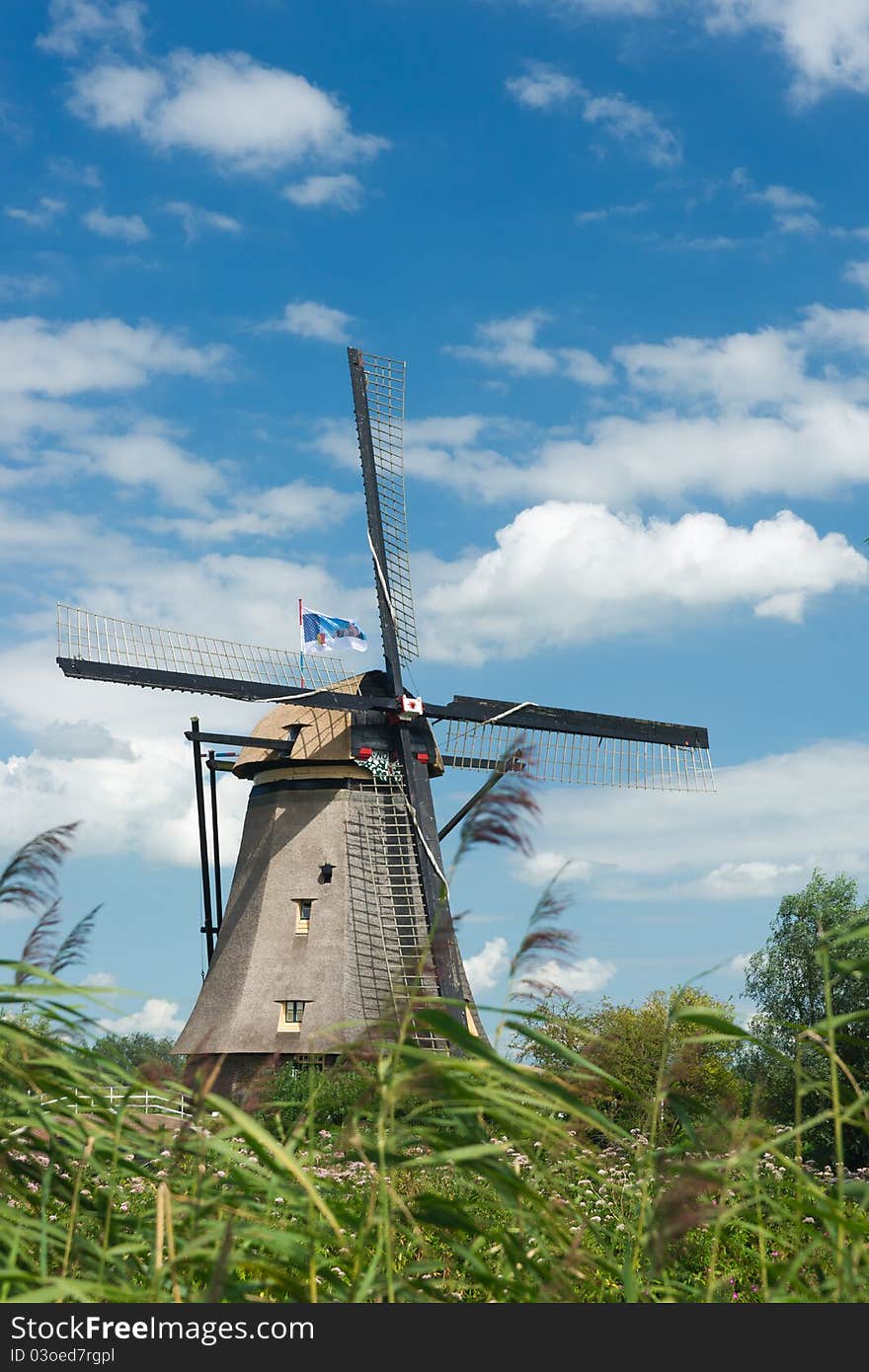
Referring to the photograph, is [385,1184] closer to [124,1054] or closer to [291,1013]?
[124,1054]

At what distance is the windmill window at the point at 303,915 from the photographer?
22625 mm

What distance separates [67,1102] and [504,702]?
20.2m

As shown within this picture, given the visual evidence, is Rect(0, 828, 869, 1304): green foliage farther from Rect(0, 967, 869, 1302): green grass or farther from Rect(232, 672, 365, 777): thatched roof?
Rect(232, 672, 365, 777): thatched roof

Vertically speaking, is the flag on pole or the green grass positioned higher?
the flag on pole

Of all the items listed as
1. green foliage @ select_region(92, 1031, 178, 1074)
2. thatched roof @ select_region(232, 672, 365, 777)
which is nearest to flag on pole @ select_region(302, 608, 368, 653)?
thatched roof @ select_region(232, 672, 365, 777)

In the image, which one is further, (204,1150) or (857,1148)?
(857,1148)

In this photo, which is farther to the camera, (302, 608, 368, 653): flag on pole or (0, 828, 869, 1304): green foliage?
(302, 608, 368, 653): flag on pole

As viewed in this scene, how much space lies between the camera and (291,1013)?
22.3 m

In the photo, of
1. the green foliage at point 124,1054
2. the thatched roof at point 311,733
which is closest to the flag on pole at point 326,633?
the thatched roof at point 311,733

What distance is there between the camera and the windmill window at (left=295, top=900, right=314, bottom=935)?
74.2 feet

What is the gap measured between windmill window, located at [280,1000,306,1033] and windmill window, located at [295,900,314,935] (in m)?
1.17

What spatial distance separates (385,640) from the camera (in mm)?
23344
